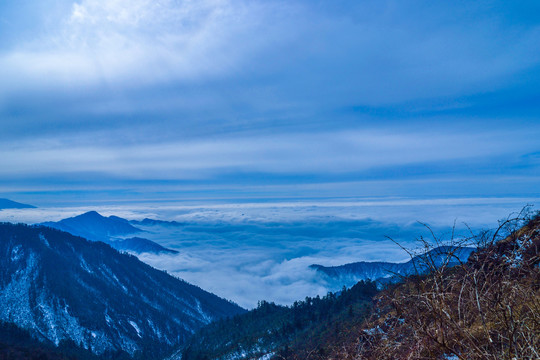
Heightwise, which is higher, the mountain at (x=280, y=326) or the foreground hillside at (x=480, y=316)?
the foreground hillside at (x=480, y=316)

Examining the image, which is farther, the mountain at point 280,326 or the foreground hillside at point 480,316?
the mountain at point 280,326

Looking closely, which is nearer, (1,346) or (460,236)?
(460,236)

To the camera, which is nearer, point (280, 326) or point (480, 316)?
point (480, 316)

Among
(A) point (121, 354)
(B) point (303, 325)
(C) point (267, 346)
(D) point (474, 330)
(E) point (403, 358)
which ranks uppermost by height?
(D) point (474, 330)

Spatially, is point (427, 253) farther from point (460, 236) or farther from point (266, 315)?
point (266, 315)

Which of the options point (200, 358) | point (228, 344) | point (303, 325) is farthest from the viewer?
point (228, 344)

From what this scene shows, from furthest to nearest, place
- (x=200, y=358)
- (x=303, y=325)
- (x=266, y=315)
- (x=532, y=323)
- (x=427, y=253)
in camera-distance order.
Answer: (x=266, y=315) → (x=200, y=358) → (x=303, y=325) → (x=427, y=253) → (x=532, y=323)

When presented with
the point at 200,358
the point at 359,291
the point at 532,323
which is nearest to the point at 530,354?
the point at 532,323

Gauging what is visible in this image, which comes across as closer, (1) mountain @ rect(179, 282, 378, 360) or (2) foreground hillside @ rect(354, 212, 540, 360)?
(2) foreground hillside @ rect(354, 212, 540, 360)

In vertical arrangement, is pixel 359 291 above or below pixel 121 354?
above

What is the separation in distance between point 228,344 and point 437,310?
14108 cm

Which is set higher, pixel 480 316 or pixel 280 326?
pixel 480 316

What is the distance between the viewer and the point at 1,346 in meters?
84.2

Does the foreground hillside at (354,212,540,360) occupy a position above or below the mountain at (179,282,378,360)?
above
